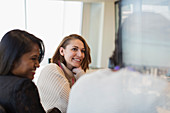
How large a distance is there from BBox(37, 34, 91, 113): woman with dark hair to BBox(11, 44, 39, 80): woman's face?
204 millimetres

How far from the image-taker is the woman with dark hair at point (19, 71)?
0.66 meters

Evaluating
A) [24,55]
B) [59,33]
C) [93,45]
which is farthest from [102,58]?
[24,55]

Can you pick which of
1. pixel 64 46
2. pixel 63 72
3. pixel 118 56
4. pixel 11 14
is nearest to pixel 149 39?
pixel 118 56

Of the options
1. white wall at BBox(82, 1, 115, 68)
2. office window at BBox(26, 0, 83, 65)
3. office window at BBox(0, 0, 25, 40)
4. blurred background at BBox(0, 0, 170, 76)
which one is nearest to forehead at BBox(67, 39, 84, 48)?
blurred background at BBox(0, 0, 170, 76)

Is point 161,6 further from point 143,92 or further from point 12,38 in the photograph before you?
point 12,38

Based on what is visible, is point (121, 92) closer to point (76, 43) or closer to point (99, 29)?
point (76, 43)

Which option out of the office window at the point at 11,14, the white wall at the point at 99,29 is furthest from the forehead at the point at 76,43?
the office window at the point at 11,14

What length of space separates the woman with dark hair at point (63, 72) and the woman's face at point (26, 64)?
20 cm

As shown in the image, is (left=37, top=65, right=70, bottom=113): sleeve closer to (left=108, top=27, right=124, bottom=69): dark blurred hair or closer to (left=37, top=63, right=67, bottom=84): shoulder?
(left=37, top=63, right=67, bottom=84): shoulder

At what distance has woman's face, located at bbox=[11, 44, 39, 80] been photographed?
754 millimetres

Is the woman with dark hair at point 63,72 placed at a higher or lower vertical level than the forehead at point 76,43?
lower

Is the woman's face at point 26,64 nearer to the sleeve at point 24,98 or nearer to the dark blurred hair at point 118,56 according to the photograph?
the sleeve at point 24,98

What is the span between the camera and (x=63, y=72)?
1.11 meters

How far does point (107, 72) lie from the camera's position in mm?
645
